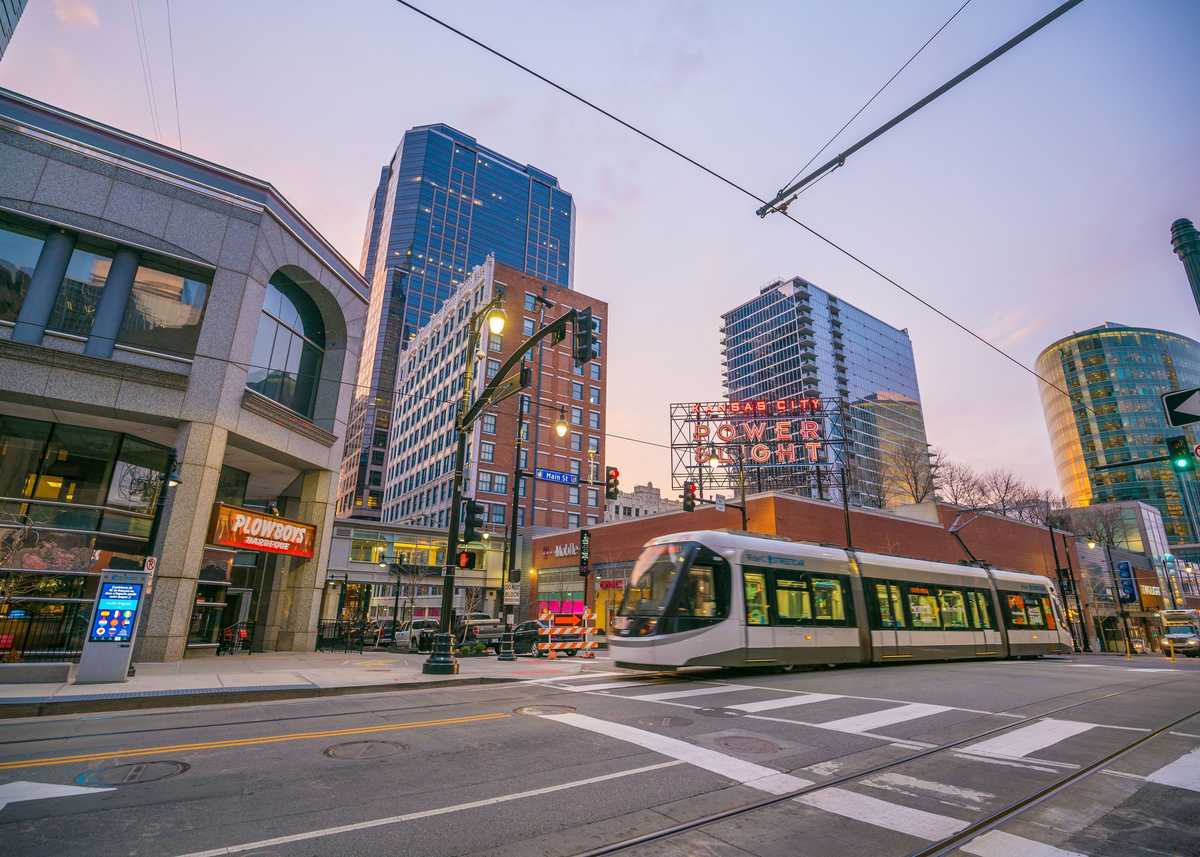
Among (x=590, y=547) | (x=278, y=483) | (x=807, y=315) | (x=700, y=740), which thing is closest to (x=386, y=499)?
(x=590, y=547)

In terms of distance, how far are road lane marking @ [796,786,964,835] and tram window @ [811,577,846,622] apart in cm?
1105

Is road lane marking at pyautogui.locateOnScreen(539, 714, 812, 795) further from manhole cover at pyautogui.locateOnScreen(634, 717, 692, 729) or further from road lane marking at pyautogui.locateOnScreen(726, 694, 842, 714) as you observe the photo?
road lane marking at pyautogui.locateOnScreen(726, 694, 842, 714)

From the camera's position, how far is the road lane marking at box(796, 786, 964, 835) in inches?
167

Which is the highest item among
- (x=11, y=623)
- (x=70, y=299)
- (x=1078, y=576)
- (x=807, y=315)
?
(x=807, y=315)

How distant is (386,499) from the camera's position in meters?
85.1

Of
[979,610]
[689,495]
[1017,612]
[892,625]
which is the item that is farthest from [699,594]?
[1017,612]

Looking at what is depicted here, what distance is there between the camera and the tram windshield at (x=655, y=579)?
44.4 feet

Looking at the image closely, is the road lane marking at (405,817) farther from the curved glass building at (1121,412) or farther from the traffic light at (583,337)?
the curved glass building at (1121,412)

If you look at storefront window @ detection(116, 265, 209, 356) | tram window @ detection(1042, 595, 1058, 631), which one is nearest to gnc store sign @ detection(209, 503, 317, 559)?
storefront window @ detection(116, 265, 209, 356)

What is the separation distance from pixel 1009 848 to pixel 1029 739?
14.2 ft

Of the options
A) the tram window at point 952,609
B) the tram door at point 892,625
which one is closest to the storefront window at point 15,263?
the tram door at point 892,625

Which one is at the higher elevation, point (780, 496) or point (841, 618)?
point (780, 496)

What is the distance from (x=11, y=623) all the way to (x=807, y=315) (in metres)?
129

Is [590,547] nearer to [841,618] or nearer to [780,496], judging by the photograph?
[780,496]
